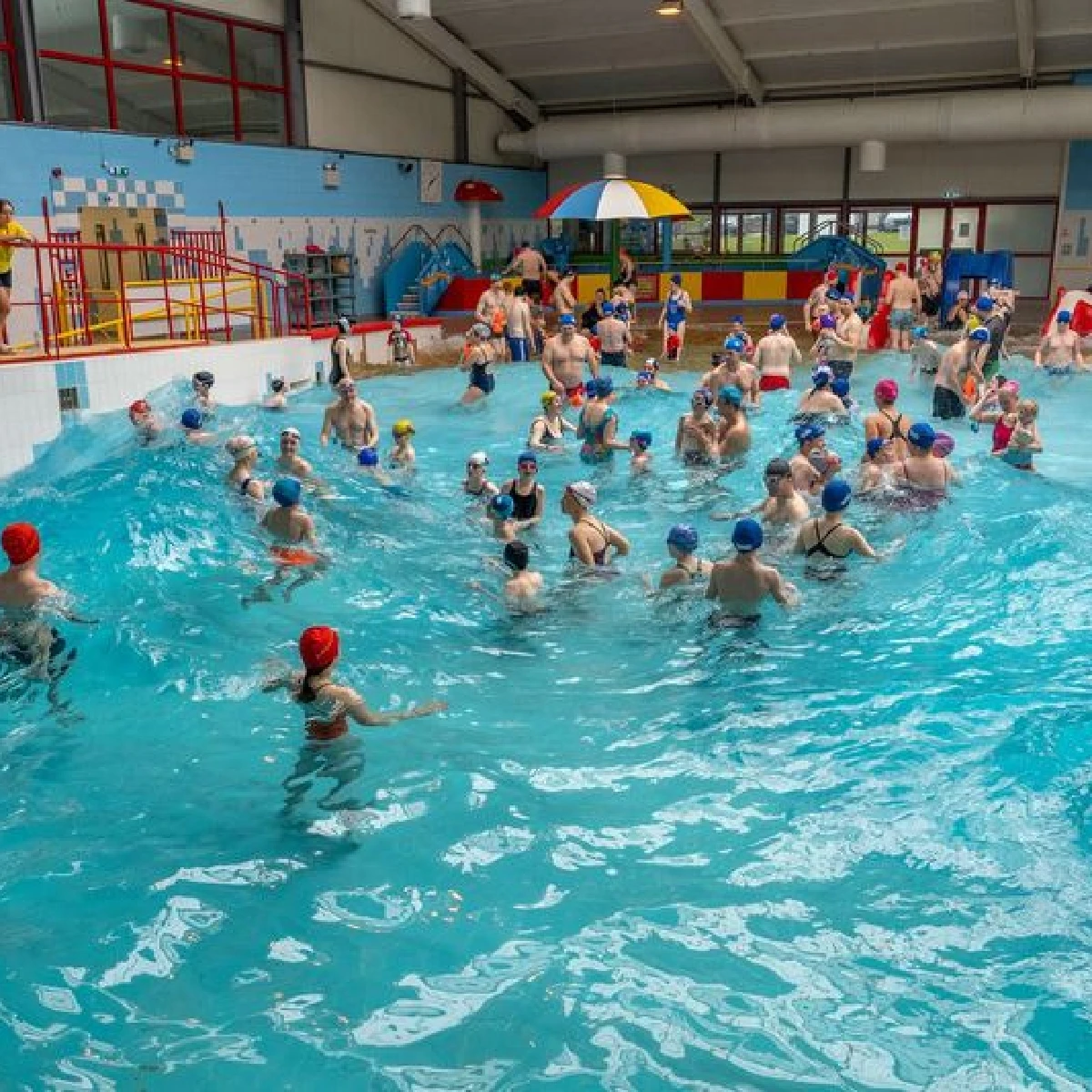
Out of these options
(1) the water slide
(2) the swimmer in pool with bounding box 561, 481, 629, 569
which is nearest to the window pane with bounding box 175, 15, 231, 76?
(2) the swimmer in pool with bounding box 561, 481, 629, 569

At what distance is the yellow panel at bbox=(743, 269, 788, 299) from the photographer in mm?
26609

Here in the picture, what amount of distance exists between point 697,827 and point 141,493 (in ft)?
24.1

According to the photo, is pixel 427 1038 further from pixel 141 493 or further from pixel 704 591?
pixel 141 493

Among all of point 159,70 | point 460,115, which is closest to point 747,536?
point 159,70

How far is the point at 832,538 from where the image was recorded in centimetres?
824

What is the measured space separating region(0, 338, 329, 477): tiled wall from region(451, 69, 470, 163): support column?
40.9 ft

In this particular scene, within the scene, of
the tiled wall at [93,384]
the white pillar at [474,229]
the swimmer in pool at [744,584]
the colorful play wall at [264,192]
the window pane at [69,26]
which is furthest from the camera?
the white pillar at [474,229]

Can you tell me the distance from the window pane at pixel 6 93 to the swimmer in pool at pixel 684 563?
13949mm

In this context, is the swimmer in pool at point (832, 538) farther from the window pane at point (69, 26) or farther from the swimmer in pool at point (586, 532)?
the window pane at point (69, 26)

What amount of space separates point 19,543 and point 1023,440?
349 inches

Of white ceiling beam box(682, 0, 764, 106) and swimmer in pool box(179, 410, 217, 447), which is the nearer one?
swimmer in pool box(179, 410, 217, 447)

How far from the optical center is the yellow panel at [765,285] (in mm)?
26609

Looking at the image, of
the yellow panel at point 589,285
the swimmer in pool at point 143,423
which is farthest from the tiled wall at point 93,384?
the yellow panel at point 589,285

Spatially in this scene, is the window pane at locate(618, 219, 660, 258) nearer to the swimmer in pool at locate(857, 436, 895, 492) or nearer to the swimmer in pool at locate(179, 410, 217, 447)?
the swimmer in pool at locate(179, 410, 217, 447)
